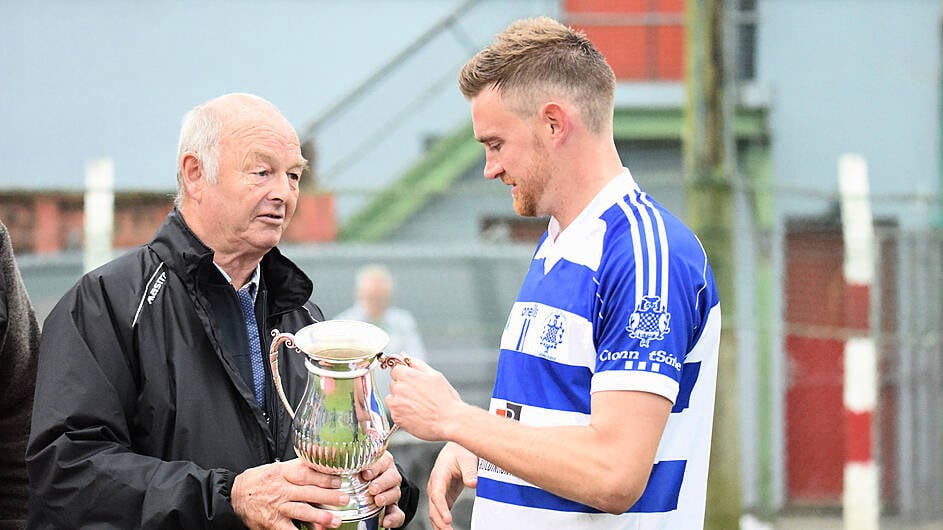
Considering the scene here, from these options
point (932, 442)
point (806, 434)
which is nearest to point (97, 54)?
point (806, 434)

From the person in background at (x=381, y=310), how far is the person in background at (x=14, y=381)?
3.92 metres

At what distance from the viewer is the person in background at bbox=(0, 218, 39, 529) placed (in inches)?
110

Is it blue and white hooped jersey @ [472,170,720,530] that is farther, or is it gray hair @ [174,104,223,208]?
gray hair @ [174,104,223,208]

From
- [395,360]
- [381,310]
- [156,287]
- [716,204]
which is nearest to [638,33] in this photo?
[381,310]

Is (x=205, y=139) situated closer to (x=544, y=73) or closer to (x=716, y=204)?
(x=544, y=73)

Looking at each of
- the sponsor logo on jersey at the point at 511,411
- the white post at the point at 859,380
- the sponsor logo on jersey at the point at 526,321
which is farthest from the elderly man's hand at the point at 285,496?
the white post at the point at 859,380

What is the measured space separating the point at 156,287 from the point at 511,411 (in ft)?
2.78

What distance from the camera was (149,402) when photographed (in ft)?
8.35

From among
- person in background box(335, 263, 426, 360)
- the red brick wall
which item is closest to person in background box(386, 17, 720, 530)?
person in background box(335, 263, 426, 360)

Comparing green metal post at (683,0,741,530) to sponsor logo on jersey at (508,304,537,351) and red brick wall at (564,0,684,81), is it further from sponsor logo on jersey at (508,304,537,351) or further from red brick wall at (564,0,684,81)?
red brick wall at (564,0,684,81)

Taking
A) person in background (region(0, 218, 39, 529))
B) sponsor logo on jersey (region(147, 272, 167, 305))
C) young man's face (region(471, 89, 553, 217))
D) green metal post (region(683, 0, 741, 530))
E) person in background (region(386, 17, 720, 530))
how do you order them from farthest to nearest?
green metal post (region(683, 0, 741, 530)) → person in background (region(0, 218, 39, 529)) → sponsor logo on jersey (region(147, 272, 167, 305)) → young man's face (region(471, 89, 553, 217)) → person in background (region(386, 17, 720, 530))

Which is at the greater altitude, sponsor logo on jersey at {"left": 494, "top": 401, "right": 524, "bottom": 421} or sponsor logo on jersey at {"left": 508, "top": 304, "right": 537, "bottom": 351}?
sponsor logo on jersey at {"left": 508, "top": 304, "right": 537, "bottom": 351}

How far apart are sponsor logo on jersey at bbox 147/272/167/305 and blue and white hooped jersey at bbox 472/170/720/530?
0.78 metres

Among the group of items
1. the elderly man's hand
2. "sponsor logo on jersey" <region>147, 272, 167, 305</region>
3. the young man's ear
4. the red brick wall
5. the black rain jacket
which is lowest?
the elderly man's hand
